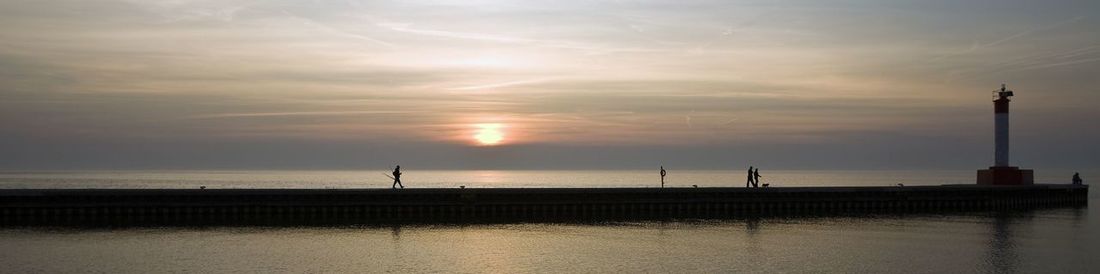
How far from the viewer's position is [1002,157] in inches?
3071

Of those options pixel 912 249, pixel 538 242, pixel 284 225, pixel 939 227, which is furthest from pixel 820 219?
pixel 284 225

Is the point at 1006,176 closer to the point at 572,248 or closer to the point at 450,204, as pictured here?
the point at 450,204

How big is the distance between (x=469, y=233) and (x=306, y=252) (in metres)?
11.2

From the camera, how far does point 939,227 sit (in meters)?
57.4

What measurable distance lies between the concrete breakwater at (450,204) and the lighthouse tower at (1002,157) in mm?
2988

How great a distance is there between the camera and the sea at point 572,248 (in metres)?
38.7

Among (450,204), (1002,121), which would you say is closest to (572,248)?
(450,204)

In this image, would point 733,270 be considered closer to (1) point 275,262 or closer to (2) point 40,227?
(1) point 275,262

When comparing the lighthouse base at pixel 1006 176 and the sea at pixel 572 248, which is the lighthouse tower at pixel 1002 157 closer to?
the lighthouse base at pixel 1006 176

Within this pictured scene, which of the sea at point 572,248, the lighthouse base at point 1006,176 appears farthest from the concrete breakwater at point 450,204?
the sea at point 572,248

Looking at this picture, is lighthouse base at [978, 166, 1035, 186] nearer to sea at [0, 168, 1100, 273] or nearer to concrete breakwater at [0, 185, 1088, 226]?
concrete breakwater at [0, 185, 1088, 226]

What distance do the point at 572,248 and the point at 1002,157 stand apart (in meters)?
46.2

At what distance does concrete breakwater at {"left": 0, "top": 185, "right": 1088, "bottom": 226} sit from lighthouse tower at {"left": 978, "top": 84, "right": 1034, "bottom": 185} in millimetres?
2988

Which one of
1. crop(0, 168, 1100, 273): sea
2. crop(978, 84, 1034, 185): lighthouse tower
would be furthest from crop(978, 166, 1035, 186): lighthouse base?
crop(0, 168, 1100, 273): sea
